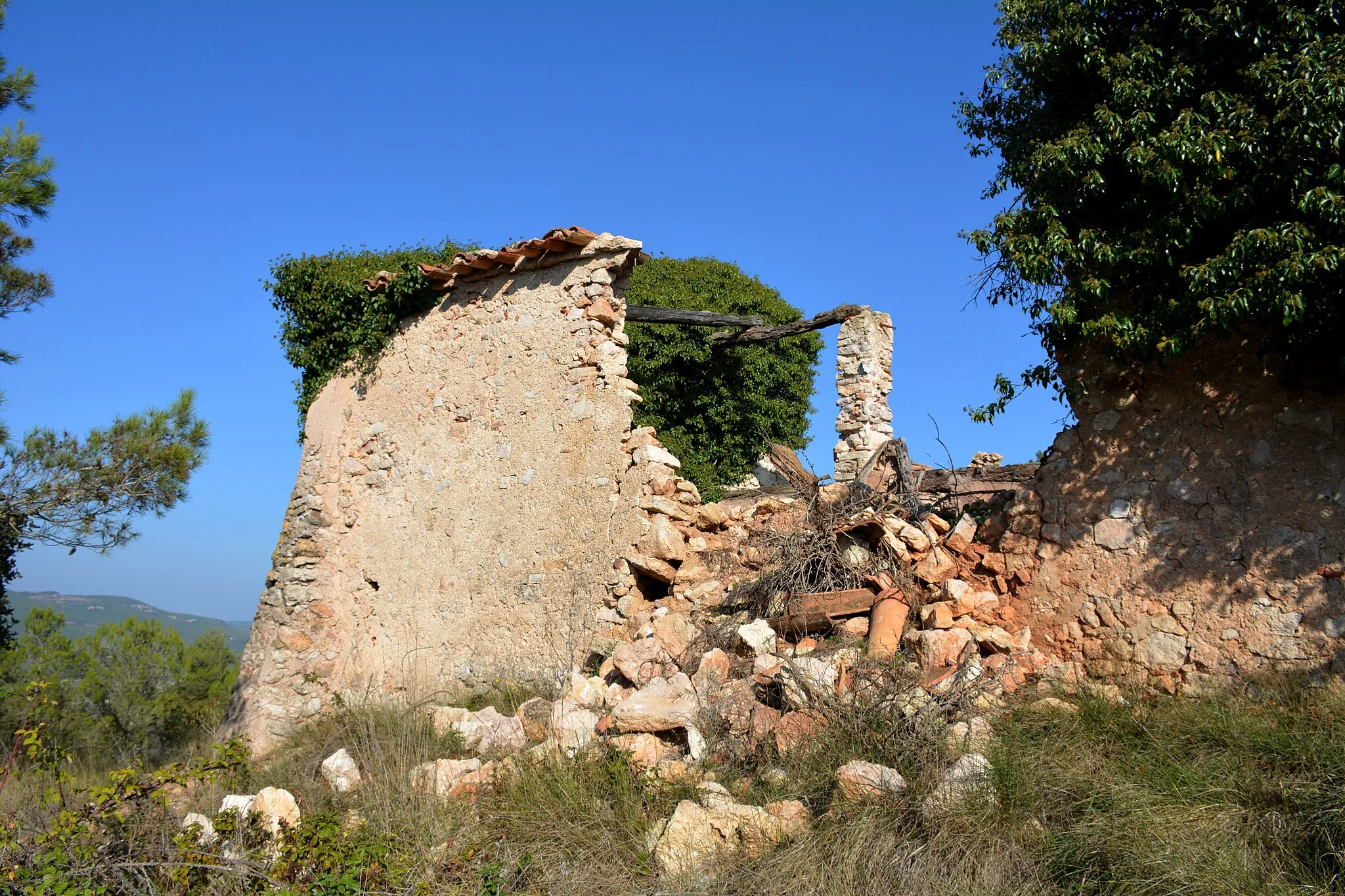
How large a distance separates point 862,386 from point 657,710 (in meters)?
9.26

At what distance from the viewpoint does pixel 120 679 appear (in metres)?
12.2

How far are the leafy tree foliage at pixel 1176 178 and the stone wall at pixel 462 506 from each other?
2.96 metres

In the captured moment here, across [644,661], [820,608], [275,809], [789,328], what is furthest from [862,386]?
[275,809]

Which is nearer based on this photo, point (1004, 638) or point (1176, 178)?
point (1176, 178)

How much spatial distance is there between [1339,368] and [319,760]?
6278 mm

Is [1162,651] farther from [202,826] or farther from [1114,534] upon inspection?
[202,826]

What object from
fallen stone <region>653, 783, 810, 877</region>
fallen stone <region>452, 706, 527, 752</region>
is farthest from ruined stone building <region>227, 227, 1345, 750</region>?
fallen stone <region>653, 783, 810, 877</region>

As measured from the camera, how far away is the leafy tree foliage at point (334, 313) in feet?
29.3

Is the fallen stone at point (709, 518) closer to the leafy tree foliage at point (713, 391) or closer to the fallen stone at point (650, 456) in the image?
the fallen stone at point (650, 456)

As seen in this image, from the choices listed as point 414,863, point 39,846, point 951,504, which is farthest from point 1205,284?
point 39,846

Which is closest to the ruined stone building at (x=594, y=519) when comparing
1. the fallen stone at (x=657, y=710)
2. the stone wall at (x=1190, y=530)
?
the stone wall at (x=1190, y=530)

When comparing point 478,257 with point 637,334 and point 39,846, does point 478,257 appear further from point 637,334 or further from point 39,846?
point 637,334

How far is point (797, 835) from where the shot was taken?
4.15 metres

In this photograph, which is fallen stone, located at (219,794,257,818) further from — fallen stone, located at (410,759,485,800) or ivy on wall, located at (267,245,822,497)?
ivy on wall, located at (267,245,822,497)
